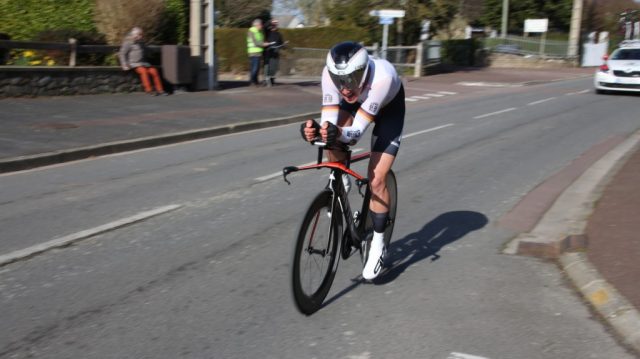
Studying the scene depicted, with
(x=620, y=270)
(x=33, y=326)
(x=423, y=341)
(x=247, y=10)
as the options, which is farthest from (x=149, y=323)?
(x=247, y=10)

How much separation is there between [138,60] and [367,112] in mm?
14155

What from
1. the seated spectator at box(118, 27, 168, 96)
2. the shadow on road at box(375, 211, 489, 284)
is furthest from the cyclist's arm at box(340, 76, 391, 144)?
the seated spectator at box(118, 27, 168, 96)

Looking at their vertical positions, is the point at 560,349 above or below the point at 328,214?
below

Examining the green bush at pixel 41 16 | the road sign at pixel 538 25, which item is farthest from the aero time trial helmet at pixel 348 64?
the road sign at pixel 538 25

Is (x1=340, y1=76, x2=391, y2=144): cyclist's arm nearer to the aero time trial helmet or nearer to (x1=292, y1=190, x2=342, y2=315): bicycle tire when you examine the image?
the aero time trial helmet

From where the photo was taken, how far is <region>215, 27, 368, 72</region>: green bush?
33094 millimetres

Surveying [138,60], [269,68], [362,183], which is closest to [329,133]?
[362,183]

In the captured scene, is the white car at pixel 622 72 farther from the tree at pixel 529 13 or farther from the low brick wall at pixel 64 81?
the tree at pixel 529 13

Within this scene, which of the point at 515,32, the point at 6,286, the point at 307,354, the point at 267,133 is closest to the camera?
the point at 307,354

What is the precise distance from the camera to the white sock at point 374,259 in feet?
15.9

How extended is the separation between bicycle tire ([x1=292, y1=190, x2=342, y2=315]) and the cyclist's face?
642mm

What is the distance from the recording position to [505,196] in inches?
324

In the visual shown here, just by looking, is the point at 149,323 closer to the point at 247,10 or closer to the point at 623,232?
the point at 623,232

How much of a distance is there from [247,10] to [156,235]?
37.5m
